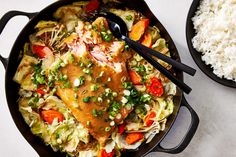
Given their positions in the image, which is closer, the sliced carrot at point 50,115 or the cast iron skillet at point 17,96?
the cast iron skillet at point 17,96

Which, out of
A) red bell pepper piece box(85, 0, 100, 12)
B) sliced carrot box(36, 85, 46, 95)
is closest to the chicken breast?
sliced carrot box(36, 85, 46, 95)

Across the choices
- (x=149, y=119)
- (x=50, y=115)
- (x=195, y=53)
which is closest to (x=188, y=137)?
(x=149, y=119)

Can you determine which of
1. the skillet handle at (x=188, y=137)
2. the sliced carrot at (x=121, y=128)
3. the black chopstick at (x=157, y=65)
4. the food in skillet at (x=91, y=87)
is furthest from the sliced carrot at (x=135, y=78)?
the skillet handle at (x=188, y=137)

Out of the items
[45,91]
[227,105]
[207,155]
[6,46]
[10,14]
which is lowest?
[207,155]

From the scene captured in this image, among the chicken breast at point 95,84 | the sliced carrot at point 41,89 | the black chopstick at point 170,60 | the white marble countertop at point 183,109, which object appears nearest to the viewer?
the black chopstick at point 170,60

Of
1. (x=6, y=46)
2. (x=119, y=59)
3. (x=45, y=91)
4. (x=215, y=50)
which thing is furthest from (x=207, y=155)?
(x=6, y=46)

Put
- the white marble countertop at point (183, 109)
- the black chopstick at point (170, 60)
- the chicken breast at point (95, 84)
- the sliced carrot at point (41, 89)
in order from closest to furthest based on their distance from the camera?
the black chopstick at point (170, 60), the chicken breast at point (95, 84), the sliced carrot at point (41, 89), the white marble countertop at point (183, 109)

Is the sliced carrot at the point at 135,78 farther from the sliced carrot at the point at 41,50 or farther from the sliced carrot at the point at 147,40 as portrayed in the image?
the sliced carrot at the point at 41,50

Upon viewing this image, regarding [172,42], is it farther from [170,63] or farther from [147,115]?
[147,115]
